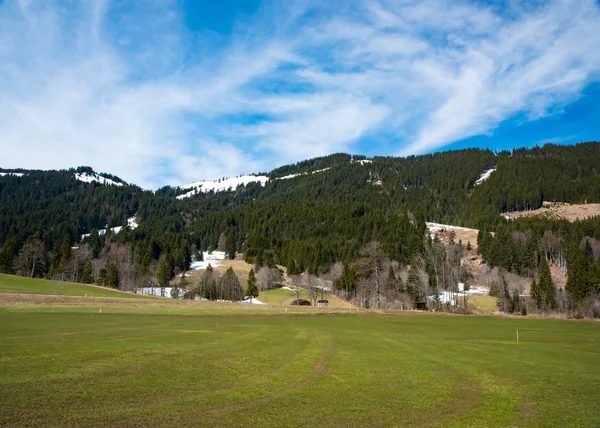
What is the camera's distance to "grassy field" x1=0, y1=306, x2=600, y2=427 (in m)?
11.7

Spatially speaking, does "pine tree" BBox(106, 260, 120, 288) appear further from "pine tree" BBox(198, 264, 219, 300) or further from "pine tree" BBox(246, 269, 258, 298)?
"pine tree" BBox(246, 269, 258, 298)

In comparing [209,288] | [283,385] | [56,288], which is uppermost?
[56,288]

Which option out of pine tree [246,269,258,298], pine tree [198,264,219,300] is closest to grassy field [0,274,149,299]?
pine tree [198,264,219,300]

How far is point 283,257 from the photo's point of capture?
188 metres

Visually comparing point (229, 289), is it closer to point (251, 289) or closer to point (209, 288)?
point (209, 288)

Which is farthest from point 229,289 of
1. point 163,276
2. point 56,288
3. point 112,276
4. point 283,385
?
point 283,385

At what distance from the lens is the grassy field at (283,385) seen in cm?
1174

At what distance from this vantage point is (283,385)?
1597 centimetres

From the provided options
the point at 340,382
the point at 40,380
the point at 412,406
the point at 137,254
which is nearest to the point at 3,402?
the point at 40,380

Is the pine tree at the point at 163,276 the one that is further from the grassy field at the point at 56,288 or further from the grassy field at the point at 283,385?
the grassy field at the point at 283,385

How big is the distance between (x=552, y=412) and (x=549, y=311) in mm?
106947

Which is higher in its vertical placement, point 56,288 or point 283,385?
point 56,288

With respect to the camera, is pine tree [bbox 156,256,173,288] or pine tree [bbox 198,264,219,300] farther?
pine tree [bbox 156,256,173,288]

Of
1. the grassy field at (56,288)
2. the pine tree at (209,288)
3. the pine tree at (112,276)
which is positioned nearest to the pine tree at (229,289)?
the pine tree at (209,288)
